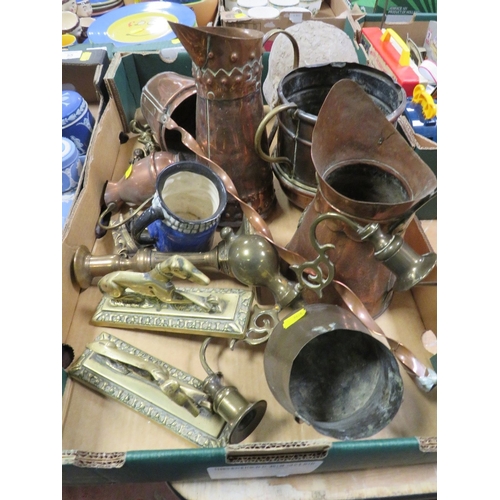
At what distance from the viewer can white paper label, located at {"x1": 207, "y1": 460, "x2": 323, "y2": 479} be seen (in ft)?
1.87

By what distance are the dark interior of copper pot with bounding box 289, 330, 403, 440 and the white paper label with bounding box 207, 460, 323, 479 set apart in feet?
0.21

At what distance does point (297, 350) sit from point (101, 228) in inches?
21.7

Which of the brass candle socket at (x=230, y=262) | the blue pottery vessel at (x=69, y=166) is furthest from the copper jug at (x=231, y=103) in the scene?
the blue pottery vessel at (x=69, y=166)

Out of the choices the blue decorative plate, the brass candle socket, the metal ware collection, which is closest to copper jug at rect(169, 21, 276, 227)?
the metal ware collection

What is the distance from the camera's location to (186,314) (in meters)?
0.75

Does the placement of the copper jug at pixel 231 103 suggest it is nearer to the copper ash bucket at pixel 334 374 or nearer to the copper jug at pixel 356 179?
the copper jug at pixel 356 179

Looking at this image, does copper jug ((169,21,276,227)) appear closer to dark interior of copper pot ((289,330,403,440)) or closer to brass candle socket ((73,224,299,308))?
brass candle socket ((73,224,299,308))

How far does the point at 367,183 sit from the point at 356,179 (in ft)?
0.07

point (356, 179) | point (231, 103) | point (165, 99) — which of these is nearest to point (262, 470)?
point (356, 179)

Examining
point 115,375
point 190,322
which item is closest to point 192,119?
point 190,322

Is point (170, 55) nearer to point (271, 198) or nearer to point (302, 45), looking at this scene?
point (302, 45)

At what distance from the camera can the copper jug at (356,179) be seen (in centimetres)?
64

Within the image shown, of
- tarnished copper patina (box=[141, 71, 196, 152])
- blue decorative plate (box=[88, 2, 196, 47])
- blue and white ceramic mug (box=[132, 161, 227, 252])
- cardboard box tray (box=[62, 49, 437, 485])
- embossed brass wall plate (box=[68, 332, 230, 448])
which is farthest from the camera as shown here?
blue decorative plate (box=[88, 2, 196, 47])

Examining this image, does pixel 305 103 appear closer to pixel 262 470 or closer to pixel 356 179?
pixel 356 179
